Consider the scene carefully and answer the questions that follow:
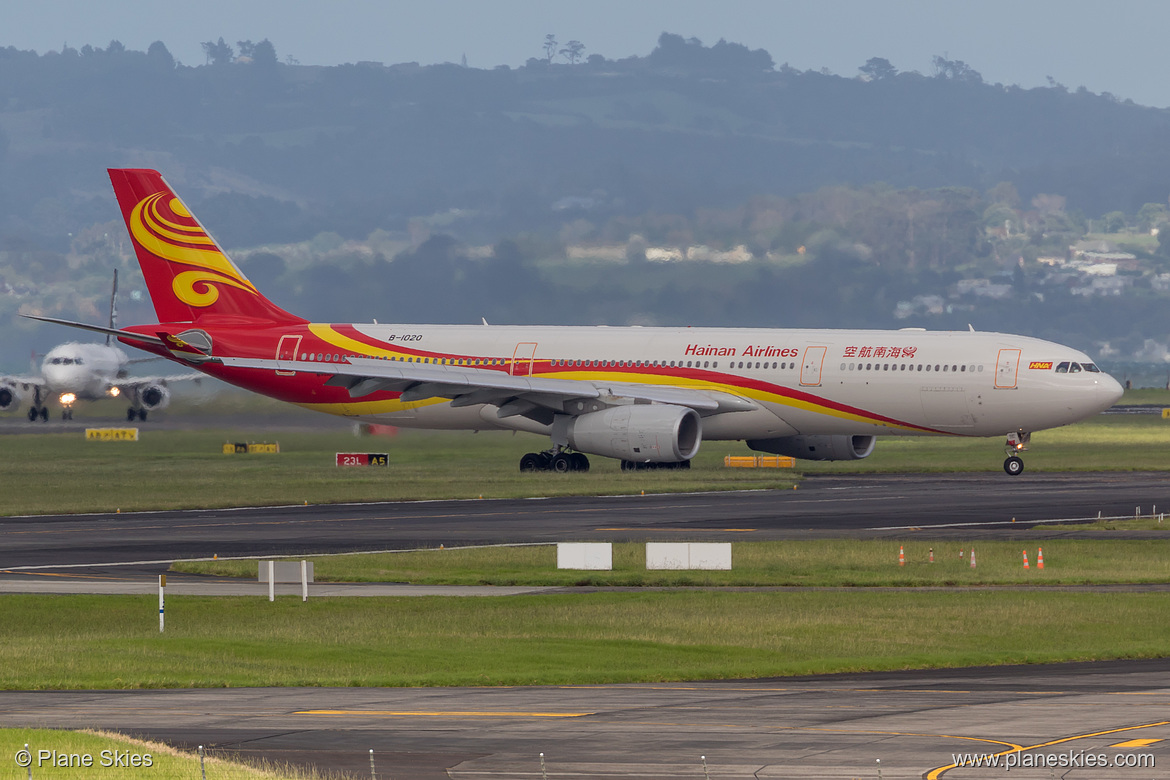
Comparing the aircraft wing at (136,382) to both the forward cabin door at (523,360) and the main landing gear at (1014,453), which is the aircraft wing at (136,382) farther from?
the main landing gear at (1014,453)

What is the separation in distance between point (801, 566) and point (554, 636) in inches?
433

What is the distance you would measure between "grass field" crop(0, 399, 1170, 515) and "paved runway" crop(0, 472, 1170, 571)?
3391mm

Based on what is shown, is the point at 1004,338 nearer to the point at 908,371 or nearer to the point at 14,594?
the point at 908,371

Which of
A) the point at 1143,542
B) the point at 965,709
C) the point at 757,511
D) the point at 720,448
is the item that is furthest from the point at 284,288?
the point at 965,709

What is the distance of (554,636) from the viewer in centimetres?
2966

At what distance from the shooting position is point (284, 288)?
129250 millimetres

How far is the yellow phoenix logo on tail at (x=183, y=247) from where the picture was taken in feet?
238

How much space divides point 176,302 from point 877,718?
5667cm

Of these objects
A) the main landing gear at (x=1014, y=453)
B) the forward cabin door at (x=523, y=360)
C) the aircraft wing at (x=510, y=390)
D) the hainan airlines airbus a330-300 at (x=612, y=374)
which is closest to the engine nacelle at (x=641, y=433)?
the hainan airlines airbus a330-300 at (x=612, y=374)

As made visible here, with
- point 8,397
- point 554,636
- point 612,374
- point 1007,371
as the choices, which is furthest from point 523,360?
point 8,397

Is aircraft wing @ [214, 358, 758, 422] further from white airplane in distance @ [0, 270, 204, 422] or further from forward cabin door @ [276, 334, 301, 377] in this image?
white airplane in distance @ [0, 270, 204, 422]

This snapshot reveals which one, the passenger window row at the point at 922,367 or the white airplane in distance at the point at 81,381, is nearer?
the passenger window row at the point at 922,367

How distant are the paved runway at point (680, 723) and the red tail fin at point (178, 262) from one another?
4949 centimetres

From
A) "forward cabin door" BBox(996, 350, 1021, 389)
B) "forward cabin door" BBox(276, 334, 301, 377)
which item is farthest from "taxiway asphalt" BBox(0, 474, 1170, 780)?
"forward cabin door" BBox(996, 350, 1021, 389)
